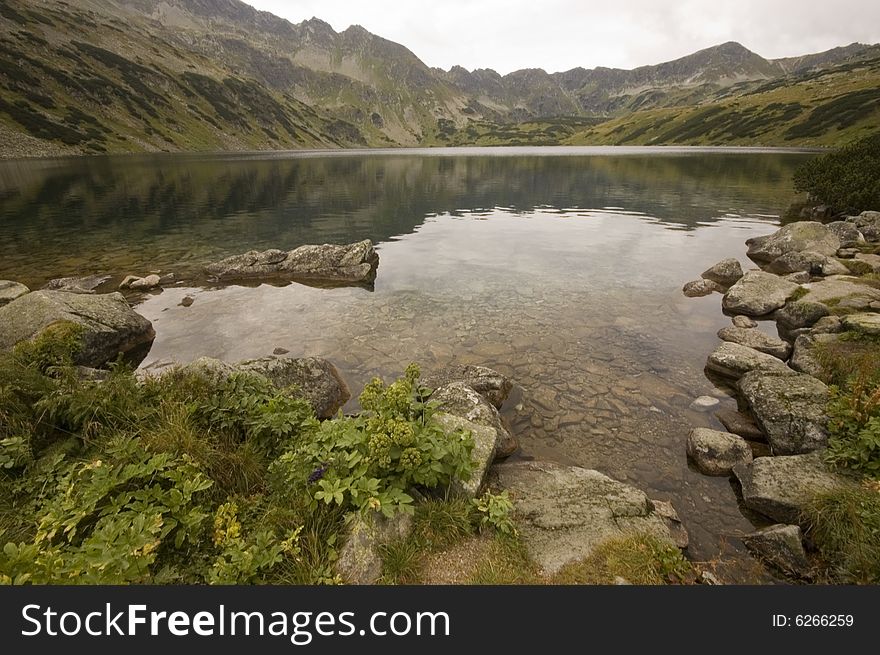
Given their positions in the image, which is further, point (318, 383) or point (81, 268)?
point (81, 268)

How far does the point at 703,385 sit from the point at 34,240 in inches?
1661

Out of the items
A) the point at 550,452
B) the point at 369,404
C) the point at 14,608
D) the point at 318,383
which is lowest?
the point at 550,452

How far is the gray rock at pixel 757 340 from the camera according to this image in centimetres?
1209

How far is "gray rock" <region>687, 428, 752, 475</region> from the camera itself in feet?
25.8

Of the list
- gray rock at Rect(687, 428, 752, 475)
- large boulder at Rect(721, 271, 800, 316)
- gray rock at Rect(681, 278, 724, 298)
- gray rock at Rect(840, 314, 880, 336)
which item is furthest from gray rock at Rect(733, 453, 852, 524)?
gray rock at Rect(681, 278, 724, 298)

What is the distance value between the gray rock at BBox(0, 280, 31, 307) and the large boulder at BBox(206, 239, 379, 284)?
744 centimetres

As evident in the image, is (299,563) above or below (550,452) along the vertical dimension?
above

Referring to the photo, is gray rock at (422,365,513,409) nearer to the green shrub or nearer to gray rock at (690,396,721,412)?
the green shrub

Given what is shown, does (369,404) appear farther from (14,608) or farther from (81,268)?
(81,268)

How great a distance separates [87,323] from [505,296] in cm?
1538

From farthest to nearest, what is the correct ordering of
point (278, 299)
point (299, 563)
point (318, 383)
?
point (278, 299) < point (318, 383) < point (299, 563)

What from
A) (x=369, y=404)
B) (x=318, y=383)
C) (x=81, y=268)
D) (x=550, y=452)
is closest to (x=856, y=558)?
(x=550, y=452)

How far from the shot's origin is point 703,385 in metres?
11.0

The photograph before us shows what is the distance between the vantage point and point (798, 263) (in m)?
21.1
